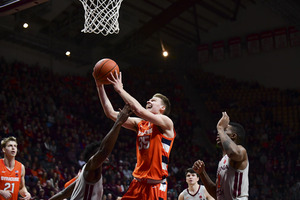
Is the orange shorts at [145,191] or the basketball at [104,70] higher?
the basketball at [104,70]

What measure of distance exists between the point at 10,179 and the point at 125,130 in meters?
9.83

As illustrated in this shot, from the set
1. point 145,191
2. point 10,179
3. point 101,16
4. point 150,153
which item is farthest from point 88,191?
point 101,16

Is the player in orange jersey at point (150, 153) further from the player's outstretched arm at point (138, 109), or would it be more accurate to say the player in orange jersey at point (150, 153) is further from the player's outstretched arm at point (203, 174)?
the player's outstretched arm at point (203, 174)

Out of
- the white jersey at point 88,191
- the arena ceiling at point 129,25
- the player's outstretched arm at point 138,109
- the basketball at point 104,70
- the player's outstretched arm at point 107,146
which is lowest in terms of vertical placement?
the white jersey at point 88,191

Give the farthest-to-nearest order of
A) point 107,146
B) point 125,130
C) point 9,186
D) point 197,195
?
point 125,130
point 197,195
point 9,186
point 107,146

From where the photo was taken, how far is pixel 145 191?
150 inches

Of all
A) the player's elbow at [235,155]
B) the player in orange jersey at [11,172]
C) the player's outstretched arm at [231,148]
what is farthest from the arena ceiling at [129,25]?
the player's elbow at [235,155]

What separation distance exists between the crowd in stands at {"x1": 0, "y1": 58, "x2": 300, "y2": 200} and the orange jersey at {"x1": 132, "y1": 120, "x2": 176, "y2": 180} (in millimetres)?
5301

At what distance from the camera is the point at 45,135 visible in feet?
38.8

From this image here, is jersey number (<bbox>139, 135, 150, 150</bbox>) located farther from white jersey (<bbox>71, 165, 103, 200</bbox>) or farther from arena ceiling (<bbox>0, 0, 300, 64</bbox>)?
arena ceiling (<bbox>0, 0, 300, 64</bbox>)

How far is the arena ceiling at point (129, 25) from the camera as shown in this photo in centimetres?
1408

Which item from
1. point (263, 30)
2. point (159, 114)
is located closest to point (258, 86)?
point (263, 30)

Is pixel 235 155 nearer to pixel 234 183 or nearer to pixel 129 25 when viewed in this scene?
pixel 234 183

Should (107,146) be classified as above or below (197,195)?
above
